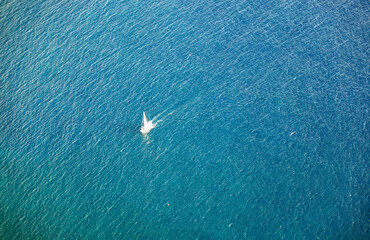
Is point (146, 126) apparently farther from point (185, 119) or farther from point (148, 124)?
point (185, 119)

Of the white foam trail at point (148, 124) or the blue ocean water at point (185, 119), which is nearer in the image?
the blue ocean water at point (185, 119)

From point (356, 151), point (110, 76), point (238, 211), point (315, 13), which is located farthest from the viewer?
point (315, 13)

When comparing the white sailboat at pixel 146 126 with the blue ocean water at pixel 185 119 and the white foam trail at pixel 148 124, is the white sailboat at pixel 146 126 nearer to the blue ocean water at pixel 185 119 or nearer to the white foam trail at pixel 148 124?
the white foam trail at pixel 148 124

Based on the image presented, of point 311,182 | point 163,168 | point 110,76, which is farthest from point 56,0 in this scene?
point 311,182

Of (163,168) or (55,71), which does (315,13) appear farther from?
(55,71)

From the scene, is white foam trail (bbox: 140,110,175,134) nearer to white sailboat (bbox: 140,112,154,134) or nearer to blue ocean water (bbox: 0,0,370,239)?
white sailboat (bbox: 140,112,154,134)

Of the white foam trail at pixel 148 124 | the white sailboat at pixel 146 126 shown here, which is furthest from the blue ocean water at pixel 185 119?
the white sailboat at pixel 146 126

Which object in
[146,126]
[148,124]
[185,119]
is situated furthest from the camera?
[185,119]


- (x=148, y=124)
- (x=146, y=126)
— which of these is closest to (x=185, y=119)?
(x=148, y=124)
